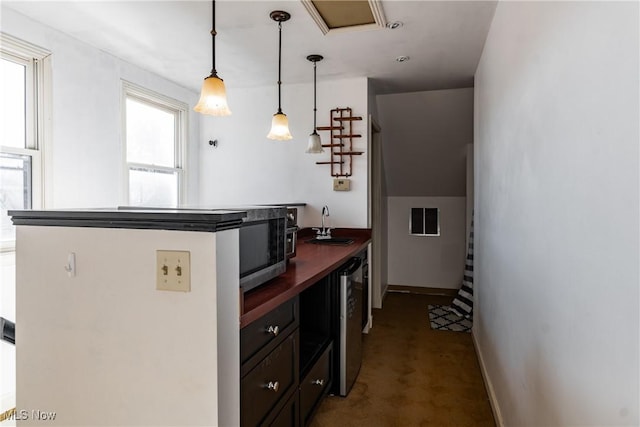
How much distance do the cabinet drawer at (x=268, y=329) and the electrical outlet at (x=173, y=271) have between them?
28cm

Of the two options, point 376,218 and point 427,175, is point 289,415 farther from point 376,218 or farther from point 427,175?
point 427,175

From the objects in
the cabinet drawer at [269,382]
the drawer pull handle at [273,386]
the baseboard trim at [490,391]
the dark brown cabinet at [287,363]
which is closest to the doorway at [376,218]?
the baseboard trim at [490,391]

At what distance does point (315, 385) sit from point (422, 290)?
10.9ft

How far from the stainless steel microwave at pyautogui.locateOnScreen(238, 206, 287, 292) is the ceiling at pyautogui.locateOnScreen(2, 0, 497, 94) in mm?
1404

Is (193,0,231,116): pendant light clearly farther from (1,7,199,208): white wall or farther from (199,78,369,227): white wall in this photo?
(199,78,369,227): white wall

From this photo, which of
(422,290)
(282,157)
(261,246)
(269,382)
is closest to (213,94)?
(261,246)

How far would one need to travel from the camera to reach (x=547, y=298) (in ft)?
4.00

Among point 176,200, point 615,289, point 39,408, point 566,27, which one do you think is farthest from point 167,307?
point 176,200

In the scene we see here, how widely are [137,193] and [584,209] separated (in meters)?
3.49

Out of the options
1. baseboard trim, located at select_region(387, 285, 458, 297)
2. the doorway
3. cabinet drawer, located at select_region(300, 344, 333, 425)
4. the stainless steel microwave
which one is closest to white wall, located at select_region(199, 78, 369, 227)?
the doorway

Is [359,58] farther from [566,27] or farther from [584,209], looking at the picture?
[584,209]

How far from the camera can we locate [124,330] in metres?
1.17

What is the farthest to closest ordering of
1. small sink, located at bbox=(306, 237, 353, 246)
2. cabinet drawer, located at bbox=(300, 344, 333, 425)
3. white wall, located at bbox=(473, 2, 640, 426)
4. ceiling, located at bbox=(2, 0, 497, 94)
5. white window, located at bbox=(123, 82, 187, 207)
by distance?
white window, located at bbox=(123, 82, 187, 207) → small sink, located at bbox=(306, 237, 353, 246) → ceiling, located at bbox=(2, 0, 497, 94) → cabinet drawer, located at bbox=(300, 344, 333, 425) → white wall, located at bbox=(473, 2, 640, 426)

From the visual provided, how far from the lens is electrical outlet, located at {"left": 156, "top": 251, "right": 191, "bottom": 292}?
3.56 feet
